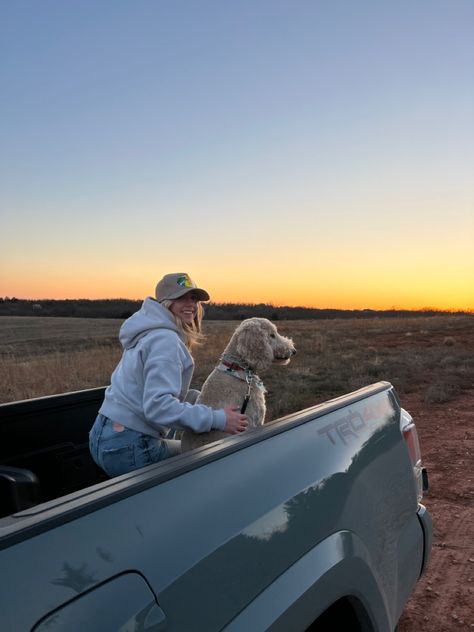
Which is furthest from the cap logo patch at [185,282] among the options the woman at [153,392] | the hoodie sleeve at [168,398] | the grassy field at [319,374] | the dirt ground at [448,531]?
the grassy field at [319,374]

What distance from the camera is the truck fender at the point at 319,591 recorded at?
5.08 feet

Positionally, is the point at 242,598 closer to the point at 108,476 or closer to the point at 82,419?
the point at 108,476

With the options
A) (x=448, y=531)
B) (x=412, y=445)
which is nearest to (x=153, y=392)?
(x=412, y=445)

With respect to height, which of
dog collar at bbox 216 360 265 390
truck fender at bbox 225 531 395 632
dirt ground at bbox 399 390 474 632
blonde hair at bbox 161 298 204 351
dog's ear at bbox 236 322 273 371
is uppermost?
blonde hair at bbox 161 298 204 351

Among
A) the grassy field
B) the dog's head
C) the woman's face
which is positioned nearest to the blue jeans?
the woman's face

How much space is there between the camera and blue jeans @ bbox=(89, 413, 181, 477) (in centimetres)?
306

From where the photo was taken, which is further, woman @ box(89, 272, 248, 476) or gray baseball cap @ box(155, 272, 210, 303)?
gray baseball cap @ box(155, 272, 210, 303)

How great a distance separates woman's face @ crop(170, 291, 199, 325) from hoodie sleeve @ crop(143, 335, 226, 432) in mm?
360

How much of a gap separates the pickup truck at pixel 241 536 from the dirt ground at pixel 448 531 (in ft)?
3.62

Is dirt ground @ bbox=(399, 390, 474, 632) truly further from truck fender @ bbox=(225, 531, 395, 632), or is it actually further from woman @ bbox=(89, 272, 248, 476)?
woman @ bbox=(89, 272, 248, 476)

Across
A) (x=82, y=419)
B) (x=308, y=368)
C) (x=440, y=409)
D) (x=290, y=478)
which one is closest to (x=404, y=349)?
(x=308, y=368)

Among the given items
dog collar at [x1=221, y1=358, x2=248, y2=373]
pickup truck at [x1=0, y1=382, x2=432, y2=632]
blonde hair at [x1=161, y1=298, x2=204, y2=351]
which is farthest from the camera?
dog collar at [x1=221, y1=358, x2=248, y2=373]

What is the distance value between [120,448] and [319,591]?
1534 millimetres

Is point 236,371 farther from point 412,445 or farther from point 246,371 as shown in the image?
point 412,445
